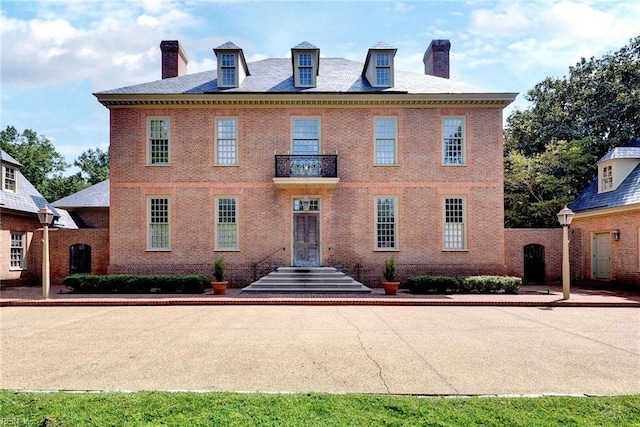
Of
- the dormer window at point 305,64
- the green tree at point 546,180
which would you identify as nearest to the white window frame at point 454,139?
the dormer window at point 305,64

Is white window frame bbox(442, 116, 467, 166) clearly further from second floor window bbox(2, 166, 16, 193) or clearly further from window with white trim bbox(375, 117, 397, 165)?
second floor window bbox(2, 166, 16, 193)

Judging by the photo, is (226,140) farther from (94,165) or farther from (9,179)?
(94,165)

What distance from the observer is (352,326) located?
9172 millimetres

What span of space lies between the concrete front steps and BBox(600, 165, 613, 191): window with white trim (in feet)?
42.1

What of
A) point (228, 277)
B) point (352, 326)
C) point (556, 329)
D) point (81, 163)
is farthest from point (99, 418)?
point (81, 163)

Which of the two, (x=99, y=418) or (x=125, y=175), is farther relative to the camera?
(x=125, y=175)

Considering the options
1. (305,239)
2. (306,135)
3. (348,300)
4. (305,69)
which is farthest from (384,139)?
(348,300)

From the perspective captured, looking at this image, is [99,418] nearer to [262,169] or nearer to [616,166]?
[262,169]

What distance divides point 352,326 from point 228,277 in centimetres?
957

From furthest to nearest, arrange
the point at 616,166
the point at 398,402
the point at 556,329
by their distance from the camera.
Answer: the point at 616,166, the point at 556,329, the point at 398,402

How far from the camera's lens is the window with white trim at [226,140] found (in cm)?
1803

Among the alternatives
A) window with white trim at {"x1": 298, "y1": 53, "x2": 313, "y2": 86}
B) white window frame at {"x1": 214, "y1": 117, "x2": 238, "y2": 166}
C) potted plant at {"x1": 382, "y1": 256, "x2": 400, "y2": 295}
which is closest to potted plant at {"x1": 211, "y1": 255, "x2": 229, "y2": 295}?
white window frame at {"x1": 214, "y1": 117, "x2": 238, "y2": 166}

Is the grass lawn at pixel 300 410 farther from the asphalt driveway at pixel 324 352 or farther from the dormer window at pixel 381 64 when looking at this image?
the dormer window at pixel 381 64

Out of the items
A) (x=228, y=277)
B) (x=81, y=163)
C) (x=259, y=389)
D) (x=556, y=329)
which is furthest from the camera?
(x=81, y=163)
